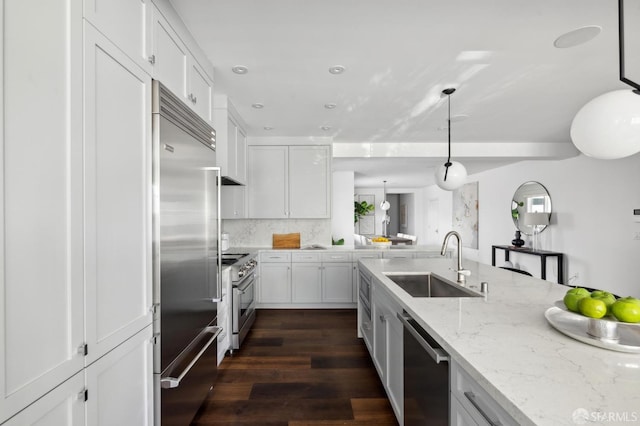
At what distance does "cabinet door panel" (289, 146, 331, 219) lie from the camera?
481cm

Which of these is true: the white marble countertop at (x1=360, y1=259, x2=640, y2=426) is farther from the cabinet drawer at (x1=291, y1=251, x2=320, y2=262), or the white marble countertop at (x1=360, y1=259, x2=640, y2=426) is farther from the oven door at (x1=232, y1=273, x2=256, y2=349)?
the cabinet drawer at (x1=291, y1=251, x2=320, y2=262)

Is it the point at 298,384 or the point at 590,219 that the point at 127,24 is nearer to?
the point at 298,384

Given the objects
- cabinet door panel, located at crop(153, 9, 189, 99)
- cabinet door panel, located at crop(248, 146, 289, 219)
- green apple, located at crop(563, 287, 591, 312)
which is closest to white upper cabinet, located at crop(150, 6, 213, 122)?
cabinet door panel, located at crop(153, 9, 189, 99)

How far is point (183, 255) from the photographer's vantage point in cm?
175

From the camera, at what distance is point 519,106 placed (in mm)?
3533

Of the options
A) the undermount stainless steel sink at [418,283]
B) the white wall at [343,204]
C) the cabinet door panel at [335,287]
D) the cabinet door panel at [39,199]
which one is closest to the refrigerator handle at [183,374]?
the cabinet door panel at [39,199]

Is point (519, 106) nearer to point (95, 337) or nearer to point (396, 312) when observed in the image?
point (396, 312)

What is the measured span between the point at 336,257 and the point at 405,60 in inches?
112

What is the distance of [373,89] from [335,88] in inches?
14.5

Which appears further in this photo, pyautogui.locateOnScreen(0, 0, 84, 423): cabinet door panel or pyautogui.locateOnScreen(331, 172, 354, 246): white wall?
pyautogui.locateOnScreen(331, 172, 354, 246): white wall

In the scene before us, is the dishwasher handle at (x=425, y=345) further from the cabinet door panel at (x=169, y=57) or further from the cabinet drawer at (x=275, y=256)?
the cabinet drawer at (x=275, y=256)

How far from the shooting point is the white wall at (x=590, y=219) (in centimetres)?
452

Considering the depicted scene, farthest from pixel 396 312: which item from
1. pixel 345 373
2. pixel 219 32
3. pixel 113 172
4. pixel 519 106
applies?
pixel 519 106

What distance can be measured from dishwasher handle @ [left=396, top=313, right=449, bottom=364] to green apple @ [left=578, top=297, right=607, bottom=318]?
57 cm
